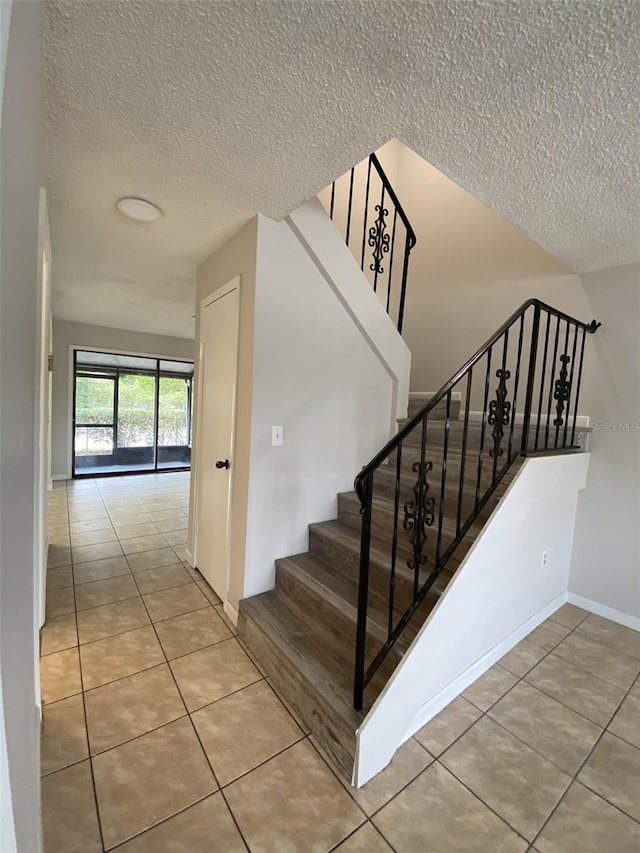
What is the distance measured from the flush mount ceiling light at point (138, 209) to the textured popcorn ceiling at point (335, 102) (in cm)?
7

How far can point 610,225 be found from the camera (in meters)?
1.95

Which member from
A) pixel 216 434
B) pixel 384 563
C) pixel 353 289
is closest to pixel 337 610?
pixel 384 563

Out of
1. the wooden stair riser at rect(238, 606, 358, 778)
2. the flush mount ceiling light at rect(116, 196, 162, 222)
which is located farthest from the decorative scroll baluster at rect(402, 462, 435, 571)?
the flush mount ceiling light at rect(116, 196, 162, 222)

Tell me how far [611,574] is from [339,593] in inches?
81.6

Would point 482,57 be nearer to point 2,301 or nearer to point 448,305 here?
point 2,301

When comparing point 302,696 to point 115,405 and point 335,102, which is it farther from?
point 115,405

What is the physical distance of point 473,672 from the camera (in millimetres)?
1883

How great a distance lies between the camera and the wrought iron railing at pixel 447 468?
1.43 meters

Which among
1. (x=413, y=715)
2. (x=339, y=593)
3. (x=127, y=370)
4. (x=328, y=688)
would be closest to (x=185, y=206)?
(x=339, y=593)

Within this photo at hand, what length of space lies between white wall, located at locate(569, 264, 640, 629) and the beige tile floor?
1.22 ft

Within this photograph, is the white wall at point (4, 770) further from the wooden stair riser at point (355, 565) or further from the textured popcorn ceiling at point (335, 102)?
the wooden stair riser at point (355, 565)

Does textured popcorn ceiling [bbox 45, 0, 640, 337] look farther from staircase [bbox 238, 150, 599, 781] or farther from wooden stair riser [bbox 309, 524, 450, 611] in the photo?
wooden stair riser [bbox 309, 524, 450, 611]

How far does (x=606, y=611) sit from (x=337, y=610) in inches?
84.5

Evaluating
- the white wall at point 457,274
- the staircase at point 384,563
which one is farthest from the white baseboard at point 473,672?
the white wall at point 457,274
